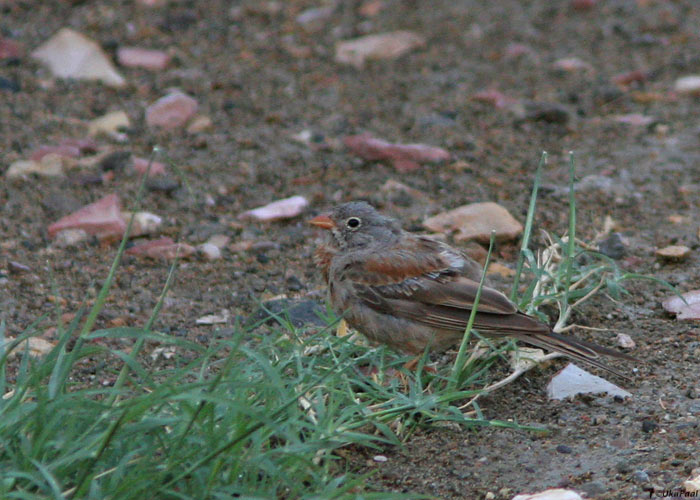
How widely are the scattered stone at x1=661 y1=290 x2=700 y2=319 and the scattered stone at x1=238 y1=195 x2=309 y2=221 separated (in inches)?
88.3

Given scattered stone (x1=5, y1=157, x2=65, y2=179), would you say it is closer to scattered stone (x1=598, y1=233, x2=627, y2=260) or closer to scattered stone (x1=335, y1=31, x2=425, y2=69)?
scattered stone (x1=335, y1=31, x2=425, y2=69)

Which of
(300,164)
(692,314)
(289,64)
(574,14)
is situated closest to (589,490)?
(692,314)

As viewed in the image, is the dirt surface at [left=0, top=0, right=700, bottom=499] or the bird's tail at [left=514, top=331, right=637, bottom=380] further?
the bird's tail at [left=514, top=331, right=637, bottom=380]

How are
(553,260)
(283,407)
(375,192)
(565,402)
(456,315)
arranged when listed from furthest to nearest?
1. (375,192)
2. (553,260)
3. (456,315)
4. (565,402)
5. (283,407)

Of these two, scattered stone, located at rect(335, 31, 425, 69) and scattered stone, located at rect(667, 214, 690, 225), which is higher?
scattered stone, located at rect(335, 31, 425, 69)

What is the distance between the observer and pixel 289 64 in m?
8.36

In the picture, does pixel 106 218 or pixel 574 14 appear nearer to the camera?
pixel 106 218

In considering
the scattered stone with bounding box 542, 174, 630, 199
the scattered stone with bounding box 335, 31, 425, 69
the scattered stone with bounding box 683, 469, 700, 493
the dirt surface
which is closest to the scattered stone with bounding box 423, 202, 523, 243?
the dirt surface

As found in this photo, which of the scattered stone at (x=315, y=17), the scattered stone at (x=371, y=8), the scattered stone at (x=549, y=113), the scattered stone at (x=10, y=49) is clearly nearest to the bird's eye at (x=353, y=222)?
the scattered stone at (x=549, y=113)

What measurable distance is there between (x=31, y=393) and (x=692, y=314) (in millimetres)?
2942

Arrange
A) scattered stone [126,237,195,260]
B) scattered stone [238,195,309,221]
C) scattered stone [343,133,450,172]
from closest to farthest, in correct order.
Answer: scattered stone [126,237,195,260] → scattered stone [238,195,309,221] → scattered stone [343,133,450,172]

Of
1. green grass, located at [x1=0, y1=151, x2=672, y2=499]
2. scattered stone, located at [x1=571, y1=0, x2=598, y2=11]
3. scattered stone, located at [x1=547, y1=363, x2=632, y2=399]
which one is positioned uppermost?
green grass, located at [x1=0, y1=151, x2=672, y2=499]

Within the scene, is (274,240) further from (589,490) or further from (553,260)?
(589,490)

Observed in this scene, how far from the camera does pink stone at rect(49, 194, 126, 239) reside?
571cm
